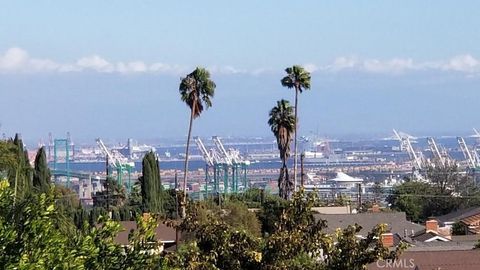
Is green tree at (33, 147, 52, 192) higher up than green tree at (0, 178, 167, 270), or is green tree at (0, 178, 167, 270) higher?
green tree at (33, 147, 52, 192)

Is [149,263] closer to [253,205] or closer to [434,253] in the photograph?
[434,253]

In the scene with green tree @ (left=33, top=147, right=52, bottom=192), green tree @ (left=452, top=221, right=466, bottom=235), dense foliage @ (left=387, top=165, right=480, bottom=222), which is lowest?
green tree @ (left=452, top=221, right=466, bottom=235)

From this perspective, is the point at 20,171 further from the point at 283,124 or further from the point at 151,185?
the point at 151,185

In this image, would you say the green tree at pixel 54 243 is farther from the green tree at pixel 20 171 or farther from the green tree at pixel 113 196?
the green tree at pixel 113 196

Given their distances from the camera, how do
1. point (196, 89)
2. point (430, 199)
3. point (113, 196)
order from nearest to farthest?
point (196, 89)
point (113, 196)
point (430, 199)

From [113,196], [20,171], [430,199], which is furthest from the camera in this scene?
[430,199]

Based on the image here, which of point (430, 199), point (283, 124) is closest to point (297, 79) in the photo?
point (283, 124)

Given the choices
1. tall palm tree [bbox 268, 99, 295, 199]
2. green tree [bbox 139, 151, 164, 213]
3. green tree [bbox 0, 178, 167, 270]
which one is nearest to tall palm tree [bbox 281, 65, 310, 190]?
tall palm tree [bbox 268, 99, 295, 199]

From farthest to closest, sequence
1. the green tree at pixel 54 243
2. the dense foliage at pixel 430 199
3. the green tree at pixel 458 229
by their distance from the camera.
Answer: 1. the dense foliage at pixel 430 199
2. the green tree at pixel 458 229
3. the green tree at pixel 54 243

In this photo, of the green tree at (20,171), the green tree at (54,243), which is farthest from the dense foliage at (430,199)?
the green tree at (54,243)

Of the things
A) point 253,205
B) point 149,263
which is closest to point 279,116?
point 253,205

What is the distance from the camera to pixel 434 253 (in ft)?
104

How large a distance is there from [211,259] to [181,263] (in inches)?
18.0

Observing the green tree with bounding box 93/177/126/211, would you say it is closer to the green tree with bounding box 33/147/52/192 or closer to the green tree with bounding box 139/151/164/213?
the green tree with bounding box 139/151/164/213
